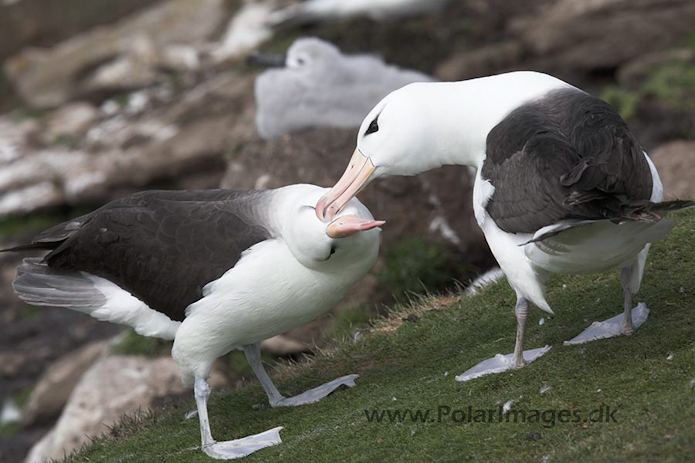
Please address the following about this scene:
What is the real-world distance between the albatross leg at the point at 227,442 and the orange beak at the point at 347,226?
1.20 m

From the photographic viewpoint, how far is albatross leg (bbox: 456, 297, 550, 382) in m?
5.27

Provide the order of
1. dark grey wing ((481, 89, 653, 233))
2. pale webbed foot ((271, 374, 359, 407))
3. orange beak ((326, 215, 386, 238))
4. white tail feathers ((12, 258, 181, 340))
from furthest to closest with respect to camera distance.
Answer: pale webbed foot ((271, 374, 359, 407))
white tail feathers ((12, 258, 181, 340))
orange beak ((326, 215, 386, 238))
dark grey wing ((481, 89, 653, 233))

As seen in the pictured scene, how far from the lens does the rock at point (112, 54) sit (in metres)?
18.6

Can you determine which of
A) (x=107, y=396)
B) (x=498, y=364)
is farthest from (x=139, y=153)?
(x=498, y=364)

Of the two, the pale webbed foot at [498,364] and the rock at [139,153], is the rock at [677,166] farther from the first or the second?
the rock at [139,153]

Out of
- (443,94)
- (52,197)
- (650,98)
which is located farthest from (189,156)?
(443,94)

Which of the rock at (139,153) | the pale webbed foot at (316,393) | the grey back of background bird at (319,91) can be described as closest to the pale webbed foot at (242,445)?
the pale webbed foot at (316,393)

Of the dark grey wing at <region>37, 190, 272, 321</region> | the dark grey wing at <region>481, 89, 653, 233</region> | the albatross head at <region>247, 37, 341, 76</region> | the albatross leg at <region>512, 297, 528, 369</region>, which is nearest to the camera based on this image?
the dark grey wing at <region>481, 89, 653, 233</region>

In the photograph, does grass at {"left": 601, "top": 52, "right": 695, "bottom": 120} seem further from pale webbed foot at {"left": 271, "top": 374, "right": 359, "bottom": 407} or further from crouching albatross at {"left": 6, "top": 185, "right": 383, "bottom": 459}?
crouching albatross at {"left": 6, "top": 185, "right": 383, "bottom": 459}

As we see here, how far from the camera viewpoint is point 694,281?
231 inches

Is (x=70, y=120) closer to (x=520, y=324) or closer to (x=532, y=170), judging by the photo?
(x=520, y=324)

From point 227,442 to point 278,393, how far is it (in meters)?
0.72

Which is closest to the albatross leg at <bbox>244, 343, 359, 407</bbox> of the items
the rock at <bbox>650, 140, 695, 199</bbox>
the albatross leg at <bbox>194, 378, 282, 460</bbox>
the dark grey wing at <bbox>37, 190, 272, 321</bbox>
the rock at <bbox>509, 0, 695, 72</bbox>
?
the albatross leg at <bbox>194, 378, 282, 460</bbox>

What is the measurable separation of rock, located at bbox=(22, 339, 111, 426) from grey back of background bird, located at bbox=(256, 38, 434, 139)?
3.11 meters
